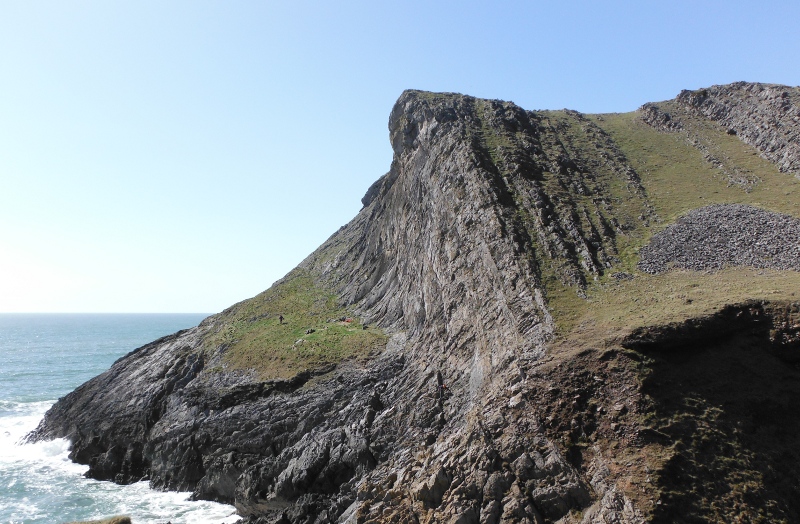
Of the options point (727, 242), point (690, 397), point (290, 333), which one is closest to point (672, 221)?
point (727, 242)

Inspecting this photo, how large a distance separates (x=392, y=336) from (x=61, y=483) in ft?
92.2

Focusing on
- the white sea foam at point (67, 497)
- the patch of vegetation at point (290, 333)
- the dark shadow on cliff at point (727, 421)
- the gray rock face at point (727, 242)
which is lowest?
the white sea foam at point (67, 497)

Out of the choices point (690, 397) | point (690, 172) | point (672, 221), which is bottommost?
point (690, 397)

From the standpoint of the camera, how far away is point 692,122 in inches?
2448

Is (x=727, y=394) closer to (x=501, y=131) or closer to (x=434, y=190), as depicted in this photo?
(x=434, y=190)

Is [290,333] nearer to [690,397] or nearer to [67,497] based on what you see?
[67,497]

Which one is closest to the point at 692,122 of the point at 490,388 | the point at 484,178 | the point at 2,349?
the point at 484,178

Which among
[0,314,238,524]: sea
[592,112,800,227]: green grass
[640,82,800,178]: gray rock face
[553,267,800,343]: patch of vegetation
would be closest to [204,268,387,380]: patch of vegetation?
[0,314,238,524]: sea

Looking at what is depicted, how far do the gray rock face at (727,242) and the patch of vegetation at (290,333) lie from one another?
2180cm

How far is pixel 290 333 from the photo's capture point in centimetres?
4709

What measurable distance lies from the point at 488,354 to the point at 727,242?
18.1 meters

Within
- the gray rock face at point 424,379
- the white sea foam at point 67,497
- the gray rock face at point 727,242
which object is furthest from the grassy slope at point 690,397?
the white sea foam at point 67,497

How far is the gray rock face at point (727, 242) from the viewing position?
30.3 meters

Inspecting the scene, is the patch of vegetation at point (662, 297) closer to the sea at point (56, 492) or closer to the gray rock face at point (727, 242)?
the gray rock face at point (727, 242)
